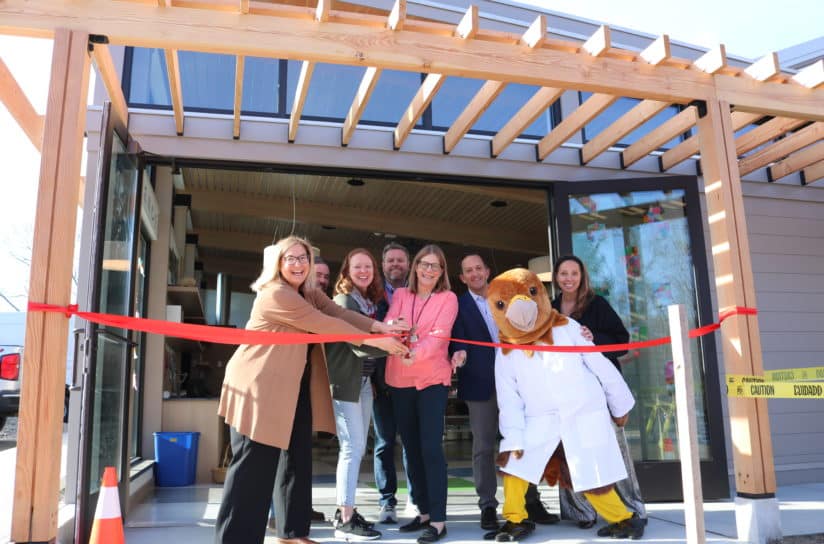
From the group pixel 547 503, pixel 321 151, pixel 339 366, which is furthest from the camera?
pixel 321 151

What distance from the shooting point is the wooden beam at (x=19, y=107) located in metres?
3.63

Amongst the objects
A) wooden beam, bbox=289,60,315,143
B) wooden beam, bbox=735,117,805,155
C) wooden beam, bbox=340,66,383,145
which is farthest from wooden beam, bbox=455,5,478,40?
wooden beam, bbox=735,117,805,155

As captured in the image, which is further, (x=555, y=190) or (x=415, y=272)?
(x=555, y=190)

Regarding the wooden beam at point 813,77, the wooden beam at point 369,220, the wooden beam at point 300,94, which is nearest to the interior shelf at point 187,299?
the wooden beam at point 369,220

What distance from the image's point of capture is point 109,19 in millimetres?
3113

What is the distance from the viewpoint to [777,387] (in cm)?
326

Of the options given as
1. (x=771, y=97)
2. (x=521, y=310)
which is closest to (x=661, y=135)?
(x=771, y=97)

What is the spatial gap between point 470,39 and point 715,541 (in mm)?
2959

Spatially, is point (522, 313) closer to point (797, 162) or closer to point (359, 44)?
point (359, 44)

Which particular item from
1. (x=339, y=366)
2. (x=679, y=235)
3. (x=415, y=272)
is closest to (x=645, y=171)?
(x=679, y=235)

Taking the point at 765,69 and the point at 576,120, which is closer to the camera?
the point at 765,69

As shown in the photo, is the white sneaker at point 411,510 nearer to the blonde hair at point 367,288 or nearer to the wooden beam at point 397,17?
the blonde hair at point 367,288

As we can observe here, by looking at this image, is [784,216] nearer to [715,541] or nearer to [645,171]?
[645,171]

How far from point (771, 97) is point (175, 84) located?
3675 mm
